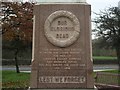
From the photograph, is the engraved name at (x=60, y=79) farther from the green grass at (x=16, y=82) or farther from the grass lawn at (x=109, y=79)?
the grass lawn at (x=109, y=79)

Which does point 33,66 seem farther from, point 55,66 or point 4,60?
point 4,60

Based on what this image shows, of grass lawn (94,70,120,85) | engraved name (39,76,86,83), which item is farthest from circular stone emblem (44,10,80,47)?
grass lawn (94,70,120,85)

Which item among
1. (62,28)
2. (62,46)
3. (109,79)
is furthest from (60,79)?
(109,79)

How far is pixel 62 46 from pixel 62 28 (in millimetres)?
577

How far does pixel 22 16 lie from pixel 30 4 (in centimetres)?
145

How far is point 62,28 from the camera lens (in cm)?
1020

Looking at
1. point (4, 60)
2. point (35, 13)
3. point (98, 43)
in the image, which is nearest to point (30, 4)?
point (98, 43)

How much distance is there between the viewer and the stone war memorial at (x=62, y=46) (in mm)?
9977

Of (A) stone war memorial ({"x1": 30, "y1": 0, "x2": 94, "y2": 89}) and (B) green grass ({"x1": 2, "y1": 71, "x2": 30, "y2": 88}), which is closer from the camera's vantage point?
(A) stone war memorial ({"x1": 30, "y1": 0, "x2": 94, "y2": 89})

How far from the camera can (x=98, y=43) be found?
28.6 metres

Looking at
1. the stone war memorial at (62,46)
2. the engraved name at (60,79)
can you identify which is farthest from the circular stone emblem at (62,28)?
the engraved name at (60,79)

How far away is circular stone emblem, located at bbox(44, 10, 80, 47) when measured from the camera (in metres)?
10.1

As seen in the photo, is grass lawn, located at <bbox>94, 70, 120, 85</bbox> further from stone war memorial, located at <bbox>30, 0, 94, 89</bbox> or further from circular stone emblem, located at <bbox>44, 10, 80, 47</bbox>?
circular stone emblem, located at <bbox>44, 10, 80, 47</bbox>

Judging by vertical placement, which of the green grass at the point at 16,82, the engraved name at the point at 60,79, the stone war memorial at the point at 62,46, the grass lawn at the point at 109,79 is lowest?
the green grass at the point at 16,82
